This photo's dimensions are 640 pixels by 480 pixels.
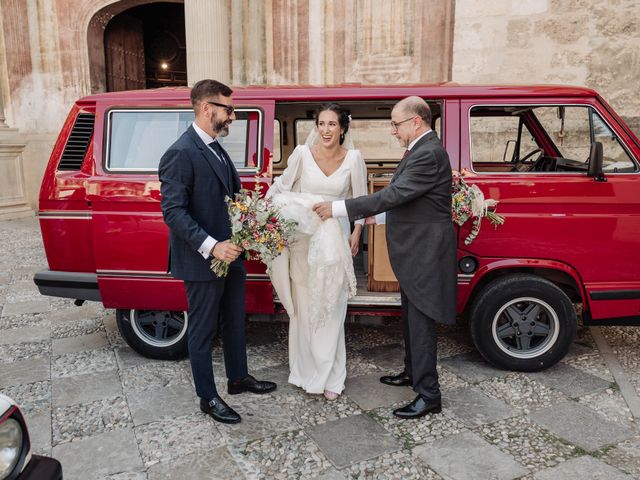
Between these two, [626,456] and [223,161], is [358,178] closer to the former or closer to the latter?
[223,161]

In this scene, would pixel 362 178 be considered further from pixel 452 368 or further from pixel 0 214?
pixel 0 214

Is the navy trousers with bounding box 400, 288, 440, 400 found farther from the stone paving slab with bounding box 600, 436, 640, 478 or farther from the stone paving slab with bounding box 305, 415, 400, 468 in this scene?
the stone paving slab with bounding box 600, 436, 640, 478

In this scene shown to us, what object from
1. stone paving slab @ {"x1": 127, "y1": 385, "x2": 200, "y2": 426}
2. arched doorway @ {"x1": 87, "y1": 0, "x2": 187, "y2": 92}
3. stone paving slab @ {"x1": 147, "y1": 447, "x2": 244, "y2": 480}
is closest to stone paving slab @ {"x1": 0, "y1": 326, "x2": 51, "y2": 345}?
stone paving slab @ {"x1": 127, "y1": 385, "x2": 200, "y2": 426}

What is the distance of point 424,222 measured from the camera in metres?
3.28

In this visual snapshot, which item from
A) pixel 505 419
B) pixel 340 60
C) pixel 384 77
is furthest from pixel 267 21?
pixel 505 419

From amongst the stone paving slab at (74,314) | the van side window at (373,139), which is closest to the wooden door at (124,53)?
the van side window at (373,139)

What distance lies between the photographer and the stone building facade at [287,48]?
336 inches

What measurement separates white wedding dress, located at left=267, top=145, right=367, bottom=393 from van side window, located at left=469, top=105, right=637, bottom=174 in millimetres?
1174

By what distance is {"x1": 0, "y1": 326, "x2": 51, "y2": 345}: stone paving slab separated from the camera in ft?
16.3

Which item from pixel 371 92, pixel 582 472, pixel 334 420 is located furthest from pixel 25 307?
pixel 582 472

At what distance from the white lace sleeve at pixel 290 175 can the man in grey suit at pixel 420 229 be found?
49 cm

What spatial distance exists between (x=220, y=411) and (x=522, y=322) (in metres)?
2.32

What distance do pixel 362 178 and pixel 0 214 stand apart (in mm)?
11383

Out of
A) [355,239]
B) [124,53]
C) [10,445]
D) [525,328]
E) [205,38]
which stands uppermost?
[124,53]
